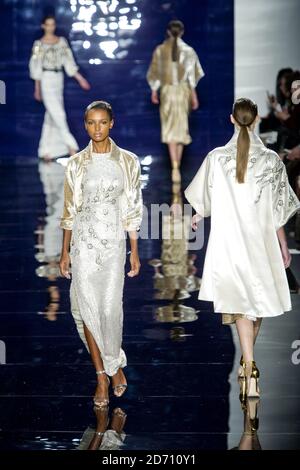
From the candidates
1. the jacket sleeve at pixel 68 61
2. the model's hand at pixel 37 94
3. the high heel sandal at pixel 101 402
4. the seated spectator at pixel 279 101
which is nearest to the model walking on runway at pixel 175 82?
the seated spectator at pixel 279 101

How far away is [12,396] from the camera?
6312mm

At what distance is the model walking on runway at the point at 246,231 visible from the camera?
627 centimetres

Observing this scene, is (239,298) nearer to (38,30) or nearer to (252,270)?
(252,270)

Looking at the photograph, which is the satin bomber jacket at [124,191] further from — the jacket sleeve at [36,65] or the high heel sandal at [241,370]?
the jacket sleeve at [36,65]

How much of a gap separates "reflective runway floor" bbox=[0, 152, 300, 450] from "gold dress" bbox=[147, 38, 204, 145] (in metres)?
5.44

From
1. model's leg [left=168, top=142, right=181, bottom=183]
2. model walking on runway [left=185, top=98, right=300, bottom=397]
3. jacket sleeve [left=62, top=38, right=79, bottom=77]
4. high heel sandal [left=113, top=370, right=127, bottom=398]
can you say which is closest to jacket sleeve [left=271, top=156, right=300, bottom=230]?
model walking on runway [left=185, top=98, right=300, bottom=397]

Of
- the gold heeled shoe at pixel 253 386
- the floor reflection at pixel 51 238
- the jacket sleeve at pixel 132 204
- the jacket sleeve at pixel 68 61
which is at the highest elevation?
the jacket sleeve at pixel 68 61

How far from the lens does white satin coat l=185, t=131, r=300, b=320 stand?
20.6 feet

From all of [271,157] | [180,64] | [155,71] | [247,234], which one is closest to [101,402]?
[247,234]

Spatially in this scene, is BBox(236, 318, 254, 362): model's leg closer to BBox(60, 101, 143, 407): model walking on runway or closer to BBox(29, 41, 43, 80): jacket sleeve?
BBox(60, 101, 143, 407): model walking on runway

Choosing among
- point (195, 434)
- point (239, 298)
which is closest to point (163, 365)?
Result: point (239, 298)

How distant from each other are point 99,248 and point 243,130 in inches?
34.5

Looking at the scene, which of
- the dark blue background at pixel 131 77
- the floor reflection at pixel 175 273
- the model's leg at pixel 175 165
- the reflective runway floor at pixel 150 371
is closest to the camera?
the reflective runway floor at pixel 150 371

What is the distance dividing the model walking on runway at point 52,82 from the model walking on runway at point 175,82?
1942 millimetres
